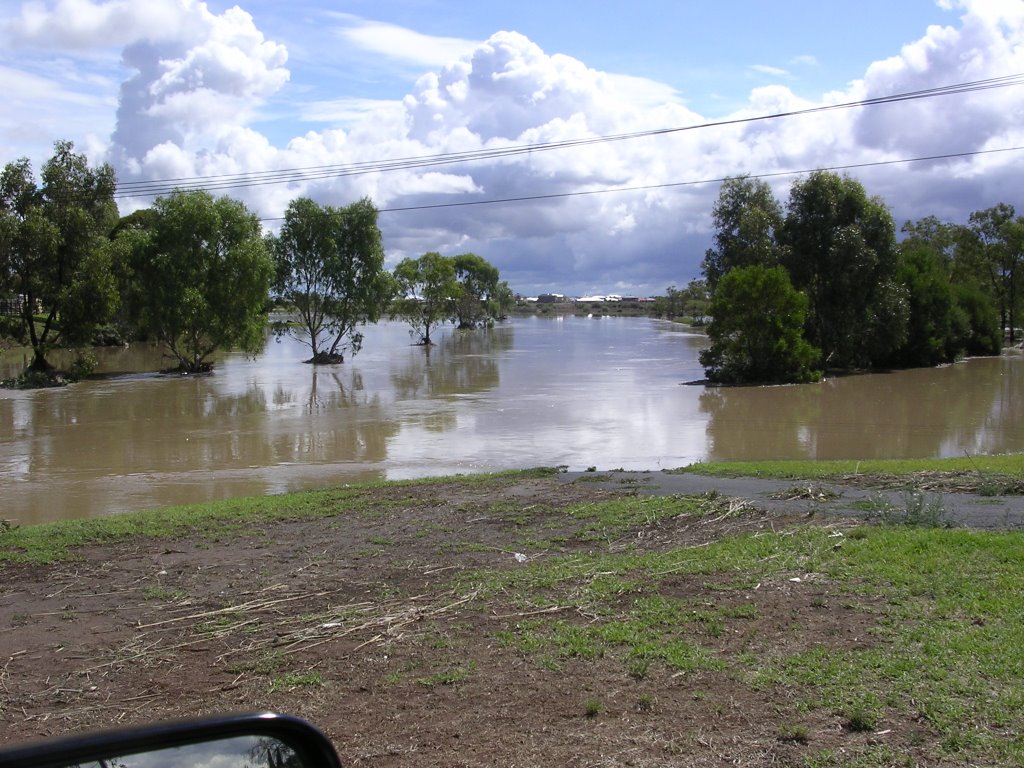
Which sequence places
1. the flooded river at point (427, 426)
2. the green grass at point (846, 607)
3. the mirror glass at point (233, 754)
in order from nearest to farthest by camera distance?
the mirror glass at point (233, 754) → the green grass at point (846, 607) → the flooded river at point (427, 426)

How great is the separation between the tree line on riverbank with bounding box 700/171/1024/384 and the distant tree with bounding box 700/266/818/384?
5 centimetres

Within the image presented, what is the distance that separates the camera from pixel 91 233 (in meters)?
42.5

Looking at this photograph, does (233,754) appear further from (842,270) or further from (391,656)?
(842,270)

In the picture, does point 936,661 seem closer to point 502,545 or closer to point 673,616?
point 673,616

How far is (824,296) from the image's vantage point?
46.4m

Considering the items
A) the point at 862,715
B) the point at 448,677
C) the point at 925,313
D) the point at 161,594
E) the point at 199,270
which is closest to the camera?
the point at 862,715

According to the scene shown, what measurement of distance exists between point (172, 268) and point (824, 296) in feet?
112

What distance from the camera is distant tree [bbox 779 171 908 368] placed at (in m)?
45.5

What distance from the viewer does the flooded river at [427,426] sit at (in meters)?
18.8

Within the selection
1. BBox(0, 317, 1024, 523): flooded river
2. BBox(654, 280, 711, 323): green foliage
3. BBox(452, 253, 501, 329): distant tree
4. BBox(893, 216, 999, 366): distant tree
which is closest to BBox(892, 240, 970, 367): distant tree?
BBox(893, 216, 999, 366): distant tree

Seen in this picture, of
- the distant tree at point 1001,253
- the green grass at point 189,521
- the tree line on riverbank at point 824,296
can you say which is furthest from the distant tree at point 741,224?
the green grass at point 189,521

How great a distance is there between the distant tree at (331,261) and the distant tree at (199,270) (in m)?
8.87

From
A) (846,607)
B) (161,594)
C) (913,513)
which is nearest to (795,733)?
(846,607)

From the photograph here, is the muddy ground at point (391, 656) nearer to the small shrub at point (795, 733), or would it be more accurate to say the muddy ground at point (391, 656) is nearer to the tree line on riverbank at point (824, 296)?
the small shrub at point (795, 733)
